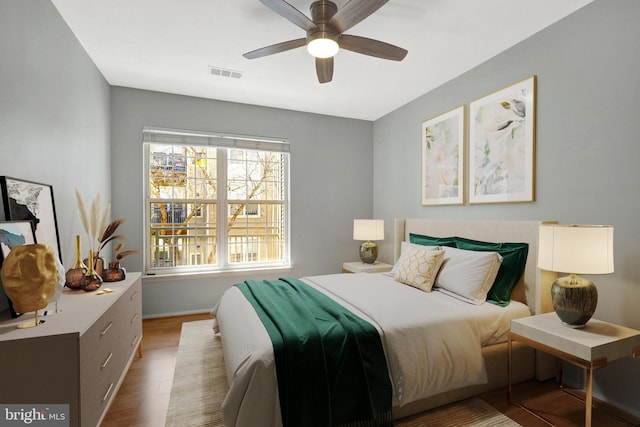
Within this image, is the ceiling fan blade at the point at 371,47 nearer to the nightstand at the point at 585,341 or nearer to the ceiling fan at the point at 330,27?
the ceiling fan at the point at 330,27

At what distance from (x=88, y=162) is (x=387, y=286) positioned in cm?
294

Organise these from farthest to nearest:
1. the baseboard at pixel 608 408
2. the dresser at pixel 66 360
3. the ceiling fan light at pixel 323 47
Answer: the ceiling fan light at pixel 323 47
the baseboard at pixel 608 408
the dresser at pixel 66 360

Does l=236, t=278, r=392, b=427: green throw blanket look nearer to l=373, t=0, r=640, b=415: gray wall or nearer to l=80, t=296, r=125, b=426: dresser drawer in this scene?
l=80, t=296, r=125, b=426: dresser drawer

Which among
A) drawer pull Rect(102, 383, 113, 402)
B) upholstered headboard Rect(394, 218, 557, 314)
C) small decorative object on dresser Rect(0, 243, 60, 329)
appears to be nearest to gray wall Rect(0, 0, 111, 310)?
small decorative object on dresser Rect(0, 243, 60, 329)

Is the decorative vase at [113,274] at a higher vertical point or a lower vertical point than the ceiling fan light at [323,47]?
lower

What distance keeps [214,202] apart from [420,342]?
310cm

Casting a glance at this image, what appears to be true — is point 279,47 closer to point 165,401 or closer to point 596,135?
point 596,135

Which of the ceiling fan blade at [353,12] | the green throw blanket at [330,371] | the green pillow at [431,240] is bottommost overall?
the green throw blanket at [330,371]

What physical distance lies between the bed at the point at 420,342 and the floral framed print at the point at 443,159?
671 millimetres

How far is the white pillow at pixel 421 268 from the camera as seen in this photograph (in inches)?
104

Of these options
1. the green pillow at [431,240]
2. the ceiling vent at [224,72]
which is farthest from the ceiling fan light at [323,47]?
the green pillow at [431,240]

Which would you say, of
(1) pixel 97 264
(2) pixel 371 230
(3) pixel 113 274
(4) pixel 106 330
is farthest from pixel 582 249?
(1) pixel 97 264

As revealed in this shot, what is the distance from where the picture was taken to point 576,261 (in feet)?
5.77

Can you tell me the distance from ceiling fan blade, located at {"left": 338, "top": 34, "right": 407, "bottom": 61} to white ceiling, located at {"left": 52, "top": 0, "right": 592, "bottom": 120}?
0.81 feet
